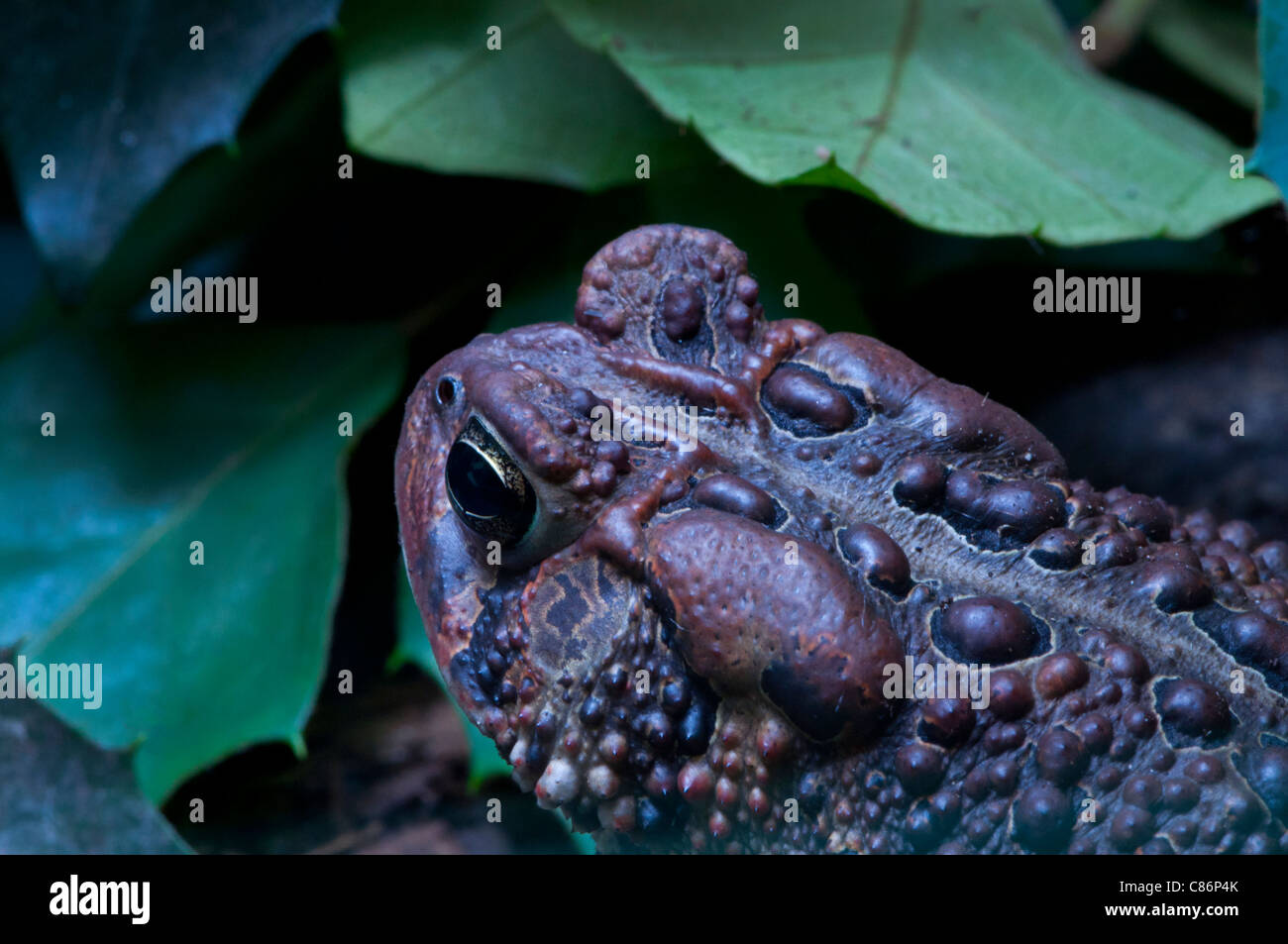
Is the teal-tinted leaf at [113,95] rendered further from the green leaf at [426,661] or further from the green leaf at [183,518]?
the green leaf at [426,661]

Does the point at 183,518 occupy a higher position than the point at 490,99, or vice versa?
the point at 490,99

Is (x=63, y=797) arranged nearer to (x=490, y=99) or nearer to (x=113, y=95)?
(x=113, y=95)

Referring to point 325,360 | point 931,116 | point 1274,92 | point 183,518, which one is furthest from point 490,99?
point 1274,92

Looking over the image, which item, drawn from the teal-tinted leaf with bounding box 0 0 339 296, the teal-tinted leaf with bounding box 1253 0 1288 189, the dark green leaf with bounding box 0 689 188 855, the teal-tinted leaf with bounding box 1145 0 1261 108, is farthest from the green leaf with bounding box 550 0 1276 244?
the dark green leaf with bounding box 0 689 188 855

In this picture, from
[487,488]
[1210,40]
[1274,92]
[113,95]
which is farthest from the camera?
[1210,40]

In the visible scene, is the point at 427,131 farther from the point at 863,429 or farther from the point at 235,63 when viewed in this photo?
the point at 863,429

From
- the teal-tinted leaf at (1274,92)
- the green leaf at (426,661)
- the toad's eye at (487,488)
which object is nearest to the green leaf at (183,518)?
the green leaf at (426,661)
